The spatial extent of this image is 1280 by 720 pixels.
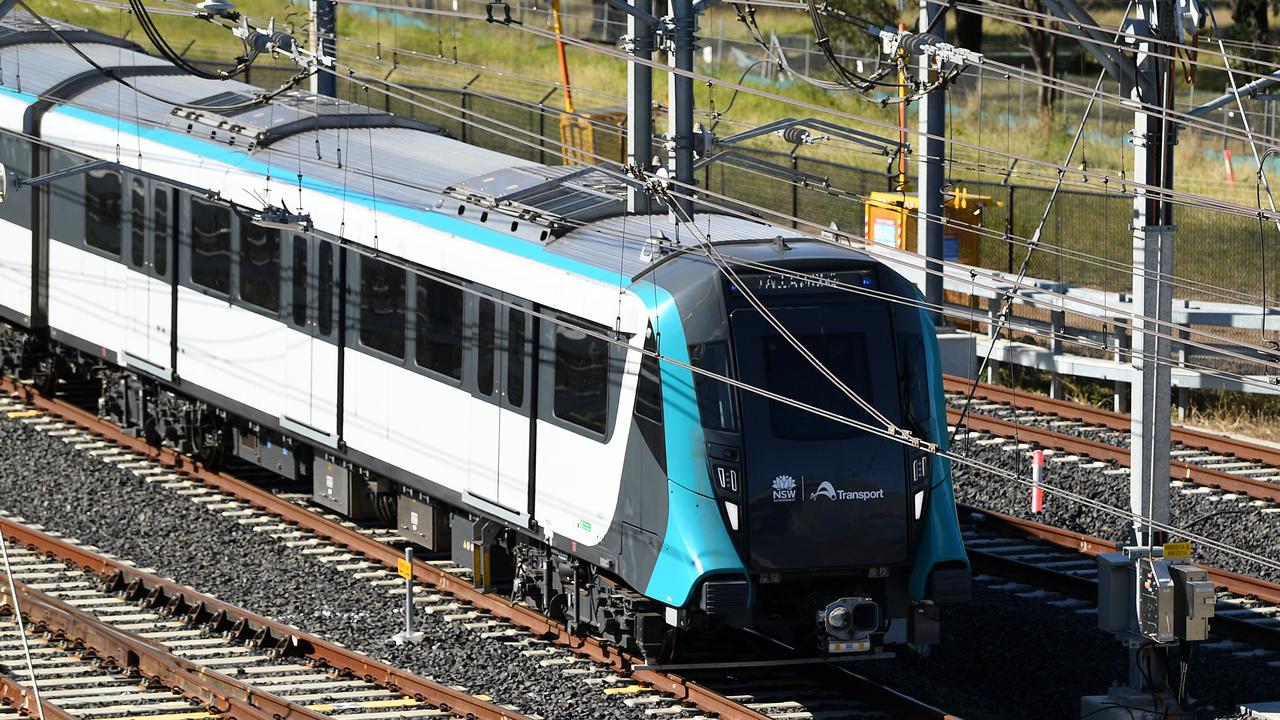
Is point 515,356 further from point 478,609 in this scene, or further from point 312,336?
point 312,336

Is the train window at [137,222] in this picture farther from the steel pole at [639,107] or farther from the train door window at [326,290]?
the steel pole at [639,107]

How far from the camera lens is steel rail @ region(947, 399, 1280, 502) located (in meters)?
20.0

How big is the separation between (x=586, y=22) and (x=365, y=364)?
126 feet

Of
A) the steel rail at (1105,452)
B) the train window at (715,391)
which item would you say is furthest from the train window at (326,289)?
the steel rail at (1105,452)

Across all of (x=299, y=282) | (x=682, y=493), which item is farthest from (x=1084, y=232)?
(x=682, y=493)

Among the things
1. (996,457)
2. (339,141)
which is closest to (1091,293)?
(996,457)

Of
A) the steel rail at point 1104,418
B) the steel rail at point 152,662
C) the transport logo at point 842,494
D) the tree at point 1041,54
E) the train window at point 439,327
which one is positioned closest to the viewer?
the transport logo at point 842,494

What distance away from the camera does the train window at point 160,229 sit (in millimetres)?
20484

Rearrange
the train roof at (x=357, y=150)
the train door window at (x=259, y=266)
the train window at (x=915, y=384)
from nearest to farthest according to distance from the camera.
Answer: the train window at (x=915, y=384) → the train roof at (x=357, y=150) → the train door window at (x=259, y=266)

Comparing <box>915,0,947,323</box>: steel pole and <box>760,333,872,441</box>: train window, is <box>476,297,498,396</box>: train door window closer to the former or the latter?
<box>760,333,872,441</box>: train window

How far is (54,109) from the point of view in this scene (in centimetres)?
2220

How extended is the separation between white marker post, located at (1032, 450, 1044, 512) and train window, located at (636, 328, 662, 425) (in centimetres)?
673

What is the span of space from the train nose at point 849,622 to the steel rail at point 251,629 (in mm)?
2172

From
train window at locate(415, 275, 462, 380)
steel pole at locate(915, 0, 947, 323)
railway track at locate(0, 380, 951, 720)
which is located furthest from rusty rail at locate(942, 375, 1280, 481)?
train window at locate(415, 275, 462, 380)
